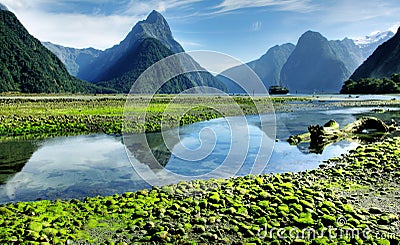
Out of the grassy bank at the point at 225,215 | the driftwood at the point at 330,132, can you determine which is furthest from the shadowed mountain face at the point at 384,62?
the grassy bank at the point at 225,215

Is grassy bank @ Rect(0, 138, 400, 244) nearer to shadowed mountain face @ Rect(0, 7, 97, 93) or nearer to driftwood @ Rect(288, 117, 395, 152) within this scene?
driftwood @ Rect(288, 117, 395, 152)

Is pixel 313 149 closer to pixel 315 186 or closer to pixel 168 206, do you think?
pixel 315 186

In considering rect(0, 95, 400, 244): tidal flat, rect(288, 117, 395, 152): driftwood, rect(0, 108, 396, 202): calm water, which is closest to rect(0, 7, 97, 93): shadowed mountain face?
rect(0, 108, 396, 202): calm water

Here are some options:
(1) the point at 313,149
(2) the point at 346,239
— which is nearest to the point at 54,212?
(2) the point at 346,239

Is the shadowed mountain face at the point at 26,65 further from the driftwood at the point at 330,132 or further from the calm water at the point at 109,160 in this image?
the driftwood at the point at 330,132

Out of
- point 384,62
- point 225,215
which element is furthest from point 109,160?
point 384,62

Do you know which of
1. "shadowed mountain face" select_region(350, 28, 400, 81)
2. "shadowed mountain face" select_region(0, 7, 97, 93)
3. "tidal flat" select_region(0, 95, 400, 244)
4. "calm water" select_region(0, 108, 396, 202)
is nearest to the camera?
"tidal flat" select_region(0, 95, 400, 244)

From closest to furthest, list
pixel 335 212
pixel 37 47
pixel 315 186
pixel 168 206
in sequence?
pixel 335 212, pixel 168 206, pixel 315 186, pixel 37 47
